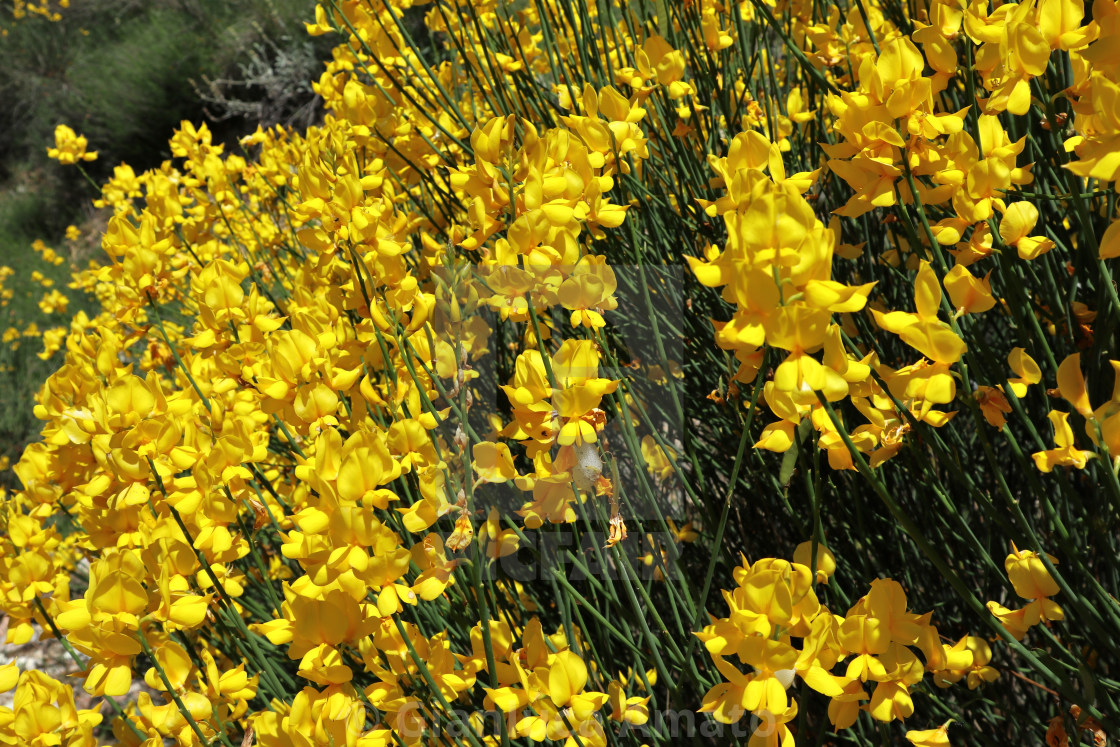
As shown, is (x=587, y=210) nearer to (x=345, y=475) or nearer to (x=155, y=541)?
(x=345, y=475)

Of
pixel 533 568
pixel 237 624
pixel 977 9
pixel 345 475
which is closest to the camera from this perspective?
pixel 345 475

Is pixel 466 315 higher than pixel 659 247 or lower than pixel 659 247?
higher

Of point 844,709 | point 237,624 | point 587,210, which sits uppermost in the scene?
point 587,210

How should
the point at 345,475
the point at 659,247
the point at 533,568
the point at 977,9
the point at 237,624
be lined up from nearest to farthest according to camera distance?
1. the point at 345,475
2. the point at 977,9
3. the point at 237,624
4. the point at 533,568
5. the point at 659,247

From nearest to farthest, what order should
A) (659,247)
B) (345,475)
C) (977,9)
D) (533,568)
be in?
(345,475), (977,9), (533,568), (659,247)

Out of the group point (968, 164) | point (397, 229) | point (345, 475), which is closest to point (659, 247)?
point (397, 229)

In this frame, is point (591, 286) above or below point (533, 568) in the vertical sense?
above

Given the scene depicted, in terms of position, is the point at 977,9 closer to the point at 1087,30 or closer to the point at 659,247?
the point at 1087,30

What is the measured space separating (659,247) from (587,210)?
2.02 ft

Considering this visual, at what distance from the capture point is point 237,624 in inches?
32.3

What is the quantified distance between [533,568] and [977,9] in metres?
0.89

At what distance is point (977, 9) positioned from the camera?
0.72 meters

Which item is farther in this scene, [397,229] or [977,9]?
[397,229]

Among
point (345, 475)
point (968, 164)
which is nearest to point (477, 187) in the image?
point (345, 475)
